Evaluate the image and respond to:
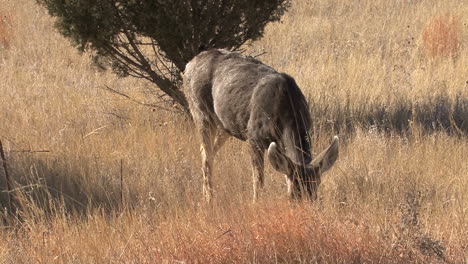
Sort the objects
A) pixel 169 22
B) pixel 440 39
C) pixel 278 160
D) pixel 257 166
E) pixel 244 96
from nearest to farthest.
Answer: pixel 278 160 < pixel 257 166 < pixel 244 96 < pixel 169 22 < pixel 440 39

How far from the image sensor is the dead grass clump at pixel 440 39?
13914 millimetres

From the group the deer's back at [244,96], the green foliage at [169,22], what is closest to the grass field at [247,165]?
the deer's back at [244,96]

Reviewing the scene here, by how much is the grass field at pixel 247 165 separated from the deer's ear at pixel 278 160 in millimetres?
236

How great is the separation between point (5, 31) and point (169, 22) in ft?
26.0

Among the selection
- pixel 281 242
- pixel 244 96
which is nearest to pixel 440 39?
pixel 244 96

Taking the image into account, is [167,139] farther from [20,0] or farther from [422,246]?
[20,0]

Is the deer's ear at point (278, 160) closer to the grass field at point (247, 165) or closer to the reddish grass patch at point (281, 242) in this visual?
the grass field at point (247, 165)

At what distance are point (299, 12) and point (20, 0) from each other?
25.8 ft

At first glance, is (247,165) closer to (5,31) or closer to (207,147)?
(207,147)

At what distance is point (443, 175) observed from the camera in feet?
24.6

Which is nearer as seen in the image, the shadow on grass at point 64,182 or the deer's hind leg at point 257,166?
the deer's hind leg at point 257,166

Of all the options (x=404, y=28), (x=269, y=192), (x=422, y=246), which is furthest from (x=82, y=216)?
(x=404, y=28)

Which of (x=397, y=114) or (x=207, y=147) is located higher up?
(x=207, y=147)

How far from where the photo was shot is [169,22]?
390 inches
